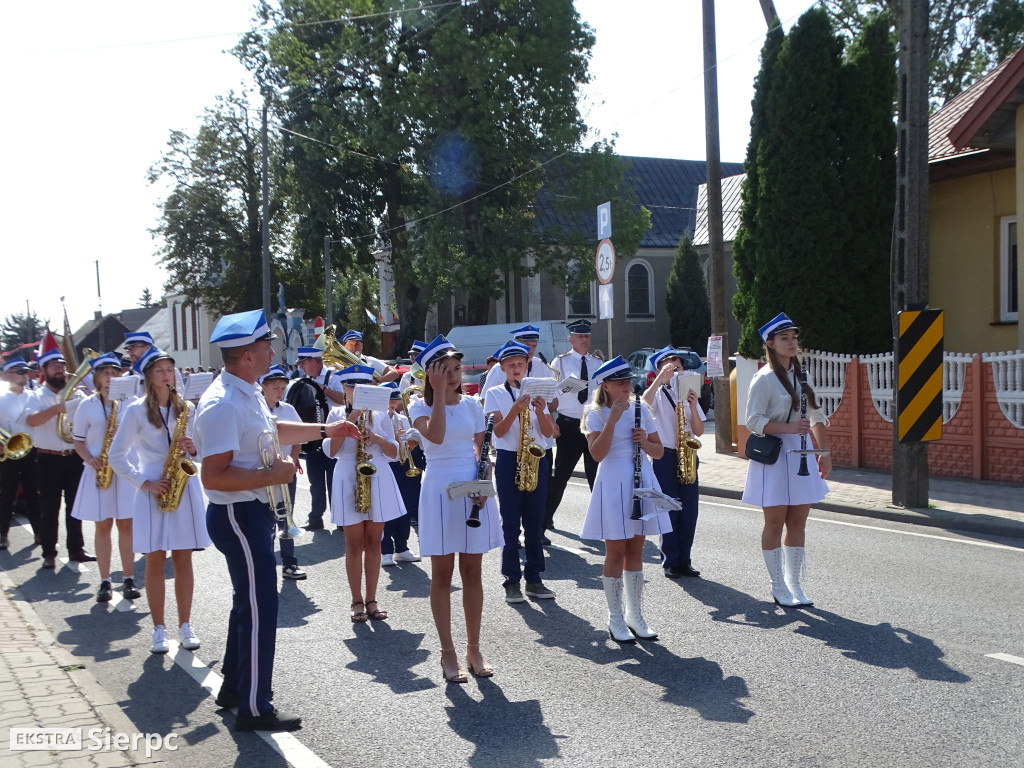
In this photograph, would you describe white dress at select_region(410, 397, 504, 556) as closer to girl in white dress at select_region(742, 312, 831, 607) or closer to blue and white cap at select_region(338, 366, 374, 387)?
blue and white cap at select_region(338, 366, 374, 387)

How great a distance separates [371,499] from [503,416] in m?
1.27

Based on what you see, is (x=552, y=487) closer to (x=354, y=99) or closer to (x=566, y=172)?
(x=566, y=172)

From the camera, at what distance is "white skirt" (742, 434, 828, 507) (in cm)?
750

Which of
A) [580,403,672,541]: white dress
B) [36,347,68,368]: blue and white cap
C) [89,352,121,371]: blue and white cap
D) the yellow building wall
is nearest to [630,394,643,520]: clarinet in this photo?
[580,403,672,541]: white dress

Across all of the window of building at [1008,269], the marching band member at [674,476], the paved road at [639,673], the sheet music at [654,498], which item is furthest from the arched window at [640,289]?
the sheet music at [654,498]

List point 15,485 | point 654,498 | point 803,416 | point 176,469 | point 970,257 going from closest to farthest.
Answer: point 654,498
point 176,469
point 803,416
point 15,485
point 970,257

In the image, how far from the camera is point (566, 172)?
34781 mm

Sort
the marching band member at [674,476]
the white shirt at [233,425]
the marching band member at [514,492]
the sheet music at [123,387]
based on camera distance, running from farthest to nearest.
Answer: the marching band member at [674,476]
the marching band member at [514,492]
the sheet music at [123,387]
the white shirt at [233,425]

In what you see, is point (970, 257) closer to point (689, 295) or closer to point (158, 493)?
point (158, 493)

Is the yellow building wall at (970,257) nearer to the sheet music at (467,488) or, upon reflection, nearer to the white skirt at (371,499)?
the white skirt at (371,499)

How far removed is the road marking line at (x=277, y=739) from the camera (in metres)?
4.84

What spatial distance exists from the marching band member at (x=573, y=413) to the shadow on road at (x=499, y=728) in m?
4.73

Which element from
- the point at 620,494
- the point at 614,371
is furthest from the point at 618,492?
the point at 614,371

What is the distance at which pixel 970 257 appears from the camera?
1762 cm
